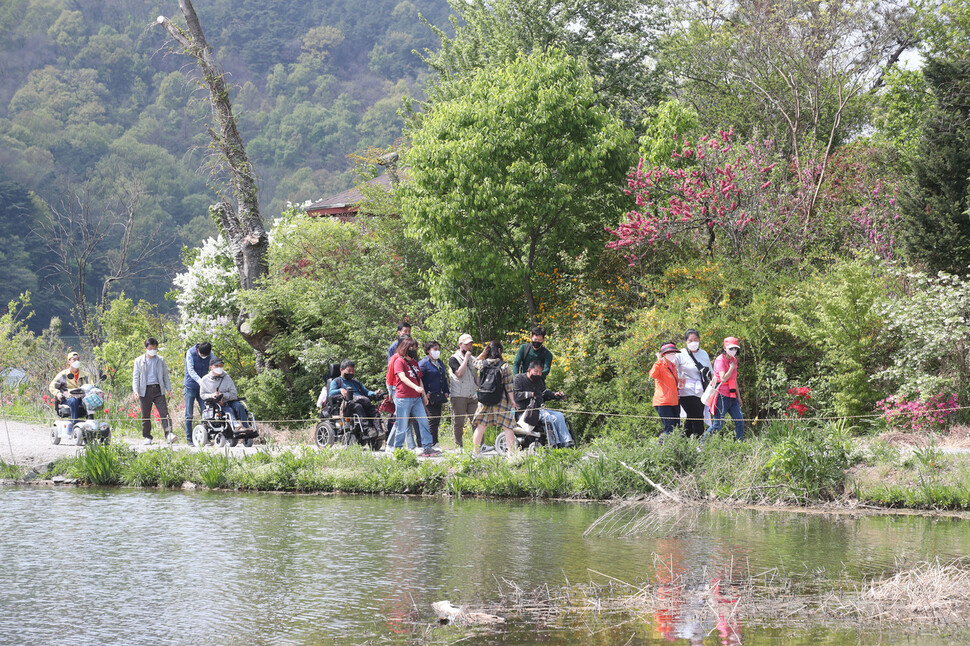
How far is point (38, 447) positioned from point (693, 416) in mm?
10375

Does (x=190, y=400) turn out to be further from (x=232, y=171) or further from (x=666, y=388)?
(x=666, y=388)

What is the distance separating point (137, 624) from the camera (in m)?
7.19

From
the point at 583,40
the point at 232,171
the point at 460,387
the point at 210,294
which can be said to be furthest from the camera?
the point at 583,40

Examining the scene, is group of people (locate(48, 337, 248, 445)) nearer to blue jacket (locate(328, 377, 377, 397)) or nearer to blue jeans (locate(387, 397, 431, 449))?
blue jacket (locate(328, 377, 377, 397))

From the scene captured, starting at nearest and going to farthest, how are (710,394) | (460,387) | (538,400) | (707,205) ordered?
(710,394)
(538,400)
(460,387)
(707,205)

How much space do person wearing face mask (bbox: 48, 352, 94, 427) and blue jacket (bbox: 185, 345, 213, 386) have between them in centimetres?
217

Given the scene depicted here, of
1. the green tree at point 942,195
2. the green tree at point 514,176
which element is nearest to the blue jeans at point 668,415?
the green tree at point 514,176

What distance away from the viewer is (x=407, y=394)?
14.7 m

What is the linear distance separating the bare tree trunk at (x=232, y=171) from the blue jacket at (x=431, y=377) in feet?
29.0

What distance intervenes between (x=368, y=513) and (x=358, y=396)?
4408mm

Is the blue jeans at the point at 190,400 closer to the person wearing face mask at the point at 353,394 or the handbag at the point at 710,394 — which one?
the person wearing face mask at the point at 353,394

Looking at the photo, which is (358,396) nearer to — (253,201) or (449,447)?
(449,447)

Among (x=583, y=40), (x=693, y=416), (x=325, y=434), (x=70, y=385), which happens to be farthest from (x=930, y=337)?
(x=583, y=40)

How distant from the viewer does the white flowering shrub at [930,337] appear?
48.0 feet
